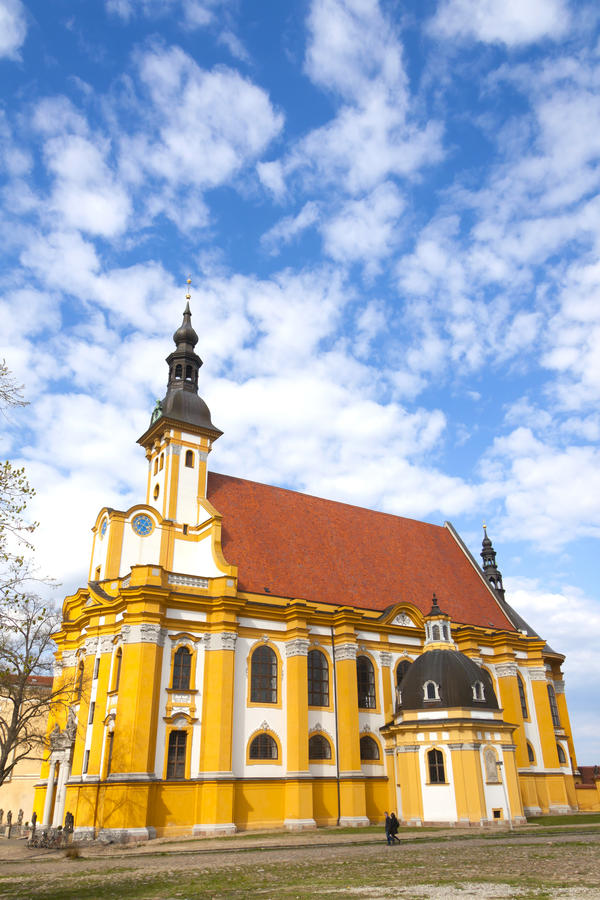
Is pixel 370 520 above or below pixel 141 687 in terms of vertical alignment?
above

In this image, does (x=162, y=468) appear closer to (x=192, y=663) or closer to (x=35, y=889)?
(x=192, y=663)

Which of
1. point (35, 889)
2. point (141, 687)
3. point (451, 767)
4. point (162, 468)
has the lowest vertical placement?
point (35, 889)

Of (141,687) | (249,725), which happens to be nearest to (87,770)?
(141,687)

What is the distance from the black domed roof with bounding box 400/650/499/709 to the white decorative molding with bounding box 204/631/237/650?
28.5ft

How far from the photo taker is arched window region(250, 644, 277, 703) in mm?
32125

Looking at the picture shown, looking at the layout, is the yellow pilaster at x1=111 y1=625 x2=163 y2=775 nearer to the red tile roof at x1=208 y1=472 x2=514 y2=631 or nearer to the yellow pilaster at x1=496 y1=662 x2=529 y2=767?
the red tile roof at x1=208 y1=472 x2=514 y2=631

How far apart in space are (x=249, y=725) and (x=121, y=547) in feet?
33.0

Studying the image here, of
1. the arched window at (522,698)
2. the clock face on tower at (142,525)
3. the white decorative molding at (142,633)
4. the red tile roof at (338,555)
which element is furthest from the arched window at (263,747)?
the arched window at (522,698)

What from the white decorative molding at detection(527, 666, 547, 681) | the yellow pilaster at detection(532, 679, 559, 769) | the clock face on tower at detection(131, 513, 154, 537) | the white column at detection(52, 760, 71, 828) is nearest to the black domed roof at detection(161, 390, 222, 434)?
Answer: the clock face on tower at detection(131, 513, 154, 537)

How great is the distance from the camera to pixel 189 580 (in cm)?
3256

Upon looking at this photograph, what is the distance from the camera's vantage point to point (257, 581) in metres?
35.0

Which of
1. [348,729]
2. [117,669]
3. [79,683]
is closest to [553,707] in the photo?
[348,729]

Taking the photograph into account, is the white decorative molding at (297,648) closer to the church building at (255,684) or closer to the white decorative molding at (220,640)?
the church building at (255,684)

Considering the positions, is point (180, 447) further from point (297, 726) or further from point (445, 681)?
point (445, 681)
